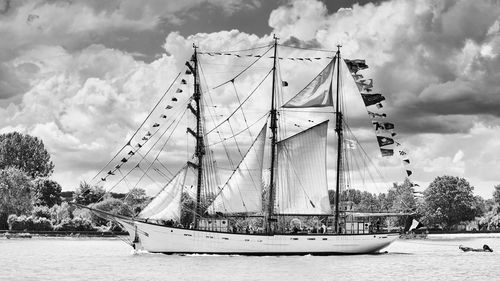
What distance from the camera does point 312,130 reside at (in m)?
90.6

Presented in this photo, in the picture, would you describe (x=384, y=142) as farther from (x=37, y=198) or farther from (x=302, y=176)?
(x=37, y=198)

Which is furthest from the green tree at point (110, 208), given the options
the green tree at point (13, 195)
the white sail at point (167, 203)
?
the white sail at point (167, 203)

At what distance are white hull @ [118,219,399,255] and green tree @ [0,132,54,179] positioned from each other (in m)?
112

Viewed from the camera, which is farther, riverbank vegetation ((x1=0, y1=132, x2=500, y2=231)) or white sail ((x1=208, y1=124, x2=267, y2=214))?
riverbank vegetation ((x1=0, y1=132, x2=500, y2=231))

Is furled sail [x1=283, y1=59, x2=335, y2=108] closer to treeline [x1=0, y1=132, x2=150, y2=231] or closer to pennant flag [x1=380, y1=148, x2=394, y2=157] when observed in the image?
pennant flag [x1=380, y1=148, x2=394, y2=157]

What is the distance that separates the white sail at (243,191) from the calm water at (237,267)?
6.37m

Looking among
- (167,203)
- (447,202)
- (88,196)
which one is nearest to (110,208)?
(88,196)

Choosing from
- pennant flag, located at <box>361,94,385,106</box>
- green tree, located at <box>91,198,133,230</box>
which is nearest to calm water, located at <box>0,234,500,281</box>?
pennant flag, located at <box>361,94,385,106</box>

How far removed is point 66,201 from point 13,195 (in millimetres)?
26590

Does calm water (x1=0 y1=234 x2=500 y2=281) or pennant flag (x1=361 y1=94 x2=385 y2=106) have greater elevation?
pennant flag (x1=361 y1=94 x2=385 y2=106)

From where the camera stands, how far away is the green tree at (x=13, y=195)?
153 m

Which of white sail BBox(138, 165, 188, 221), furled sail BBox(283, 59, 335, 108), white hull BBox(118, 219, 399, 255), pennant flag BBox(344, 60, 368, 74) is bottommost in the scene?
white hull BBox(118, 219, 399, 255)

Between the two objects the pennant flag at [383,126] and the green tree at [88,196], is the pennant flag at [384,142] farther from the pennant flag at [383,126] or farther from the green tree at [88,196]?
the green tree at [88,196]

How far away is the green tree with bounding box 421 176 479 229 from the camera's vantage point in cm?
17080
